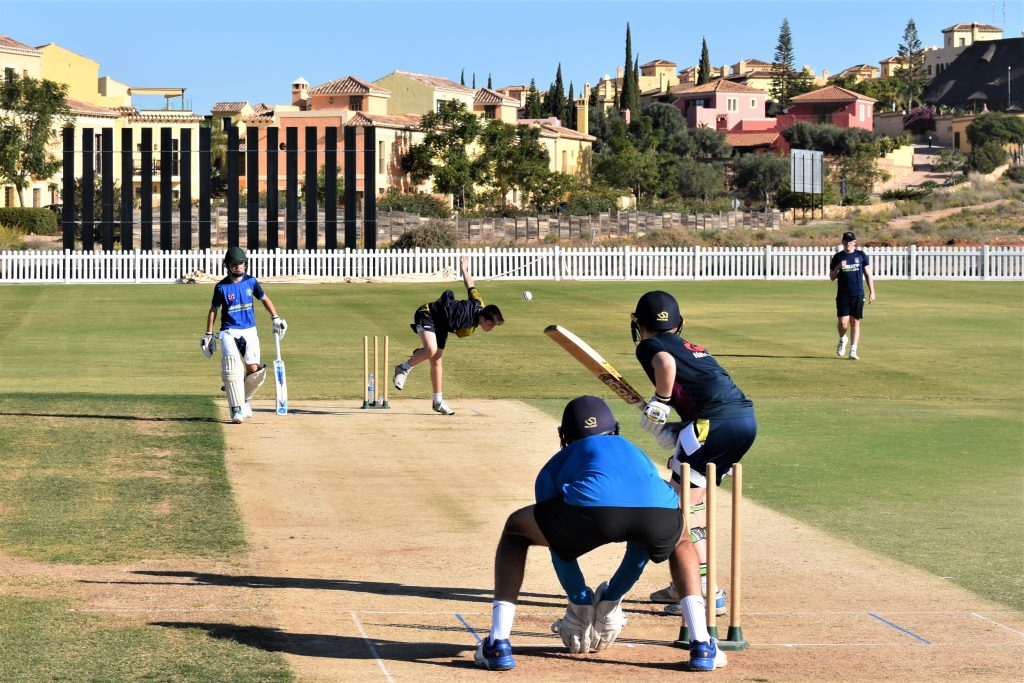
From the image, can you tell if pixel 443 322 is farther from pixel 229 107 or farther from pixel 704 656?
pixel 229 107

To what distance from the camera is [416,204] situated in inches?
A: 3740

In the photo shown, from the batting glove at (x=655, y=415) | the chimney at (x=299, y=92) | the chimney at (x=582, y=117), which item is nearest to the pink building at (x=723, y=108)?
the chimney at (x=582, y=117)

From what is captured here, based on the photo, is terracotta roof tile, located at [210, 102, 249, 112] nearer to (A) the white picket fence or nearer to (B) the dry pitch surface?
(A) the white picket fence

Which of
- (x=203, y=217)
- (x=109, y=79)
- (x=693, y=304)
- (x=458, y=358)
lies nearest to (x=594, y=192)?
(x=109, y=79)

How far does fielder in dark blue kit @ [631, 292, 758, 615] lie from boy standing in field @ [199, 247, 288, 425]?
8.28 meters

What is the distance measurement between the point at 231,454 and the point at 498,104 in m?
112

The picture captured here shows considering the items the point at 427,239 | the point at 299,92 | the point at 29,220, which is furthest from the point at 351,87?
the point at 427,239

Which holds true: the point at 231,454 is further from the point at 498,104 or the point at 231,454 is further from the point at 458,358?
the point at 498,104

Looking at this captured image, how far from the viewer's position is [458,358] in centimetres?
2483

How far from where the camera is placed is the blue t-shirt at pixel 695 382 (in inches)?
339

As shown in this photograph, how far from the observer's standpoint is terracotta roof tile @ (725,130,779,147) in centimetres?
15512

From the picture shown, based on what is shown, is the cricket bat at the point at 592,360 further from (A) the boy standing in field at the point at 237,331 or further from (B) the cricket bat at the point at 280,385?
(B) the cricket bat at the point at 280,385

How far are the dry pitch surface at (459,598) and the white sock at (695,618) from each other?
20cm

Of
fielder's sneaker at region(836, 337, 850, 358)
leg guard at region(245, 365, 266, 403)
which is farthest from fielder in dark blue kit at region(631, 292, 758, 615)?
fielder's sneaker at region(836, 337, 850, 358)
